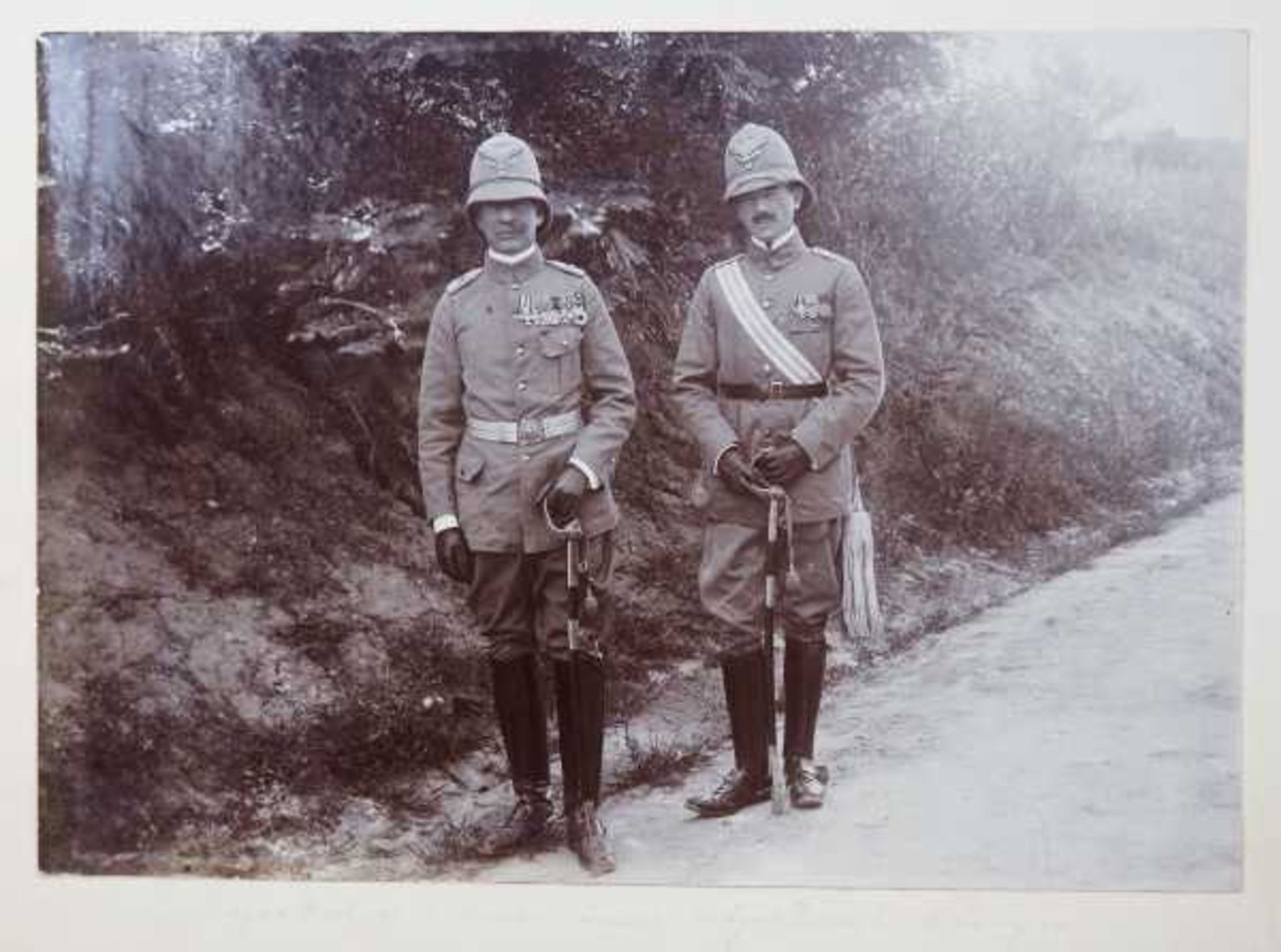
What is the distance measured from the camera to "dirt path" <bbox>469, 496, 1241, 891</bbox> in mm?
4336

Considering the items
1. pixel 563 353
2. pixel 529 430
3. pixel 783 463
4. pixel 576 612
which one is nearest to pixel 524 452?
pixel 529 430

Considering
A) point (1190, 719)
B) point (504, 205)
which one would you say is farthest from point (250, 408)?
point (1190, 719)

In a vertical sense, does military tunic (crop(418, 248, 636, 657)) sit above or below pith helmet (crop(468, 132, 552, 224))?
below

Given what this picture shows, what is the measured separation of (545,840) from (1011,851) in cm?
125

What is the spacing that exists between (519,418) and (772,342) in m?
0.70

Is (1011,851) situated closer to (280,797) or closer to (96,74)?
(280,797)

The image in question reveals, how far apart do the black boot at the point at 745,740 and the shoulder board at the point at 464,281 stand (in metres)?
1.23

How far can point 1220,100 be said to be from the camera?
4.31 m


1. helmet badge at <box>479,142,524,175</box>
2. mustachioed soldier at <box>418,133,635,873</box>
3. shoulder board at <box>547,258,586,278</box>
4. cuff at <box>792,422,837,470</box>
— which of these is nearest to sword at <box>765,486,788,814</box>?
cuff at <box>792,422,837,470</box>

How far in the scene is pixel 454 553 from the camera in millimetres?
4289

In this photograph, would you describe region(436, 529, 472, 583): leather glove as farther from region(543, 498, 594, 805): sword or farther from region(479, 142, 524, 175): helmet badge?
region(479, 142, 524, 175): helmet badge

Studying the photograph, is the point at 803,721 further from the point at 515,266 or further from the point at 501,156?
the point at 501,156

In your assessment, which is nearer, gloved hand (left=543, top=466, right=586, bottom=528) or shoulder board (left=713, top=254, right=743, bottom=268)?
gloved hand (left=543, top=466, right=586, bottom=528)

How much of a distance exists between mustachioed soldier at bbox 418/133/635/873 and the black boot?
1.10ft
